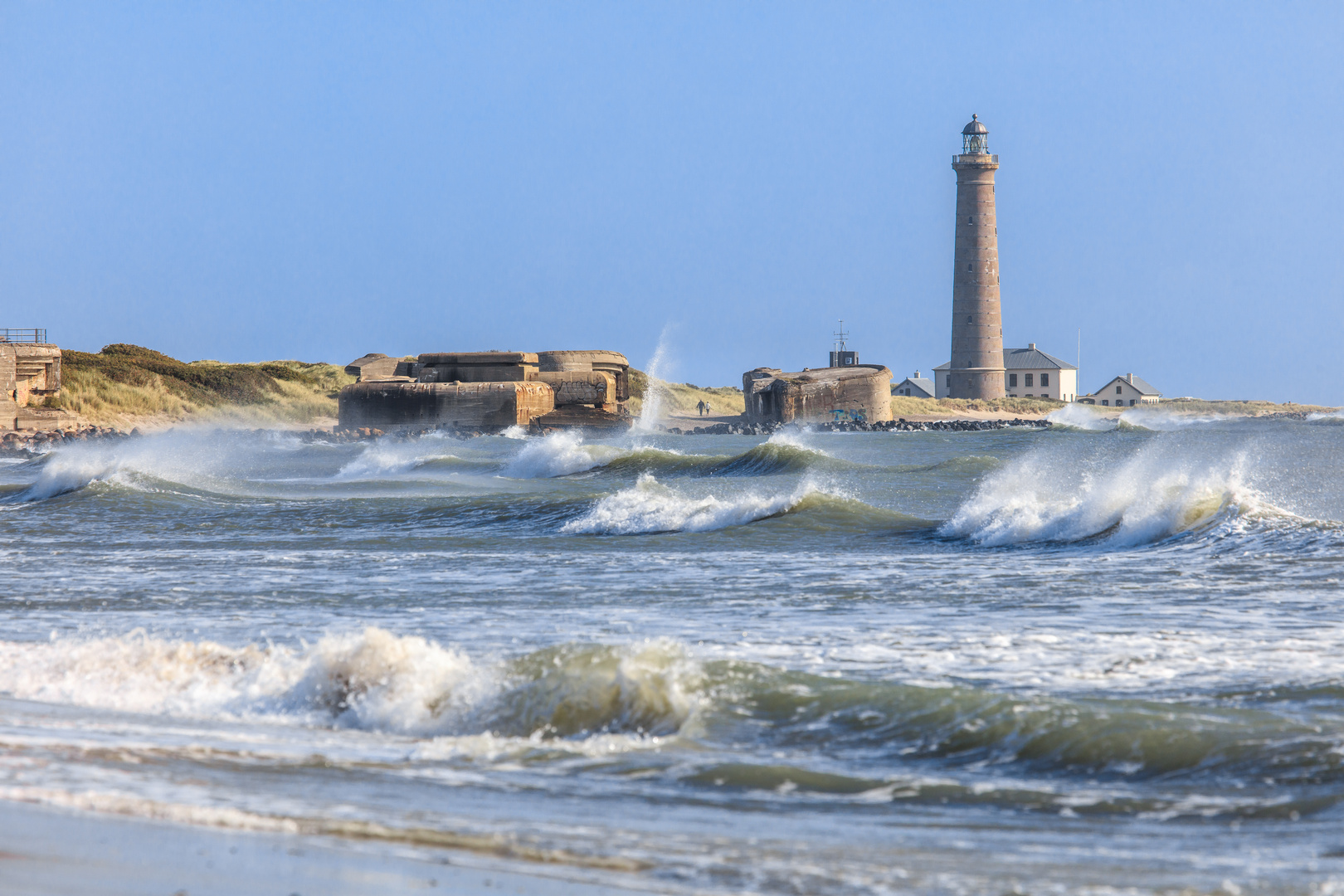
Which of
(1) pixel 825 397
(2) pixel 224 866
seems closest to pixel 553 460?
(2) pixel 224 866

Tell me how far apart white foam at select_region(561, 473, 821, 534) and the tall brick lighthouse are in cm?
4429

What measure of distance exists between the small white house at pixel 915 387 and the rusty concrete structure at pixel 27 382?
5016 cm

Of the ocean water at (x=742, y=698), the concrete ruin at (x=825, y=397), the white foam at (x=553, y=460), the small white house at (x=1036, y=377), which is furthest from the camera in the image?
the small white house at (x=1036, y=377)

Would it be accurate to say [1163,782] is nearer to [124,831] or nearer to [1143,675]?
[1143,675]

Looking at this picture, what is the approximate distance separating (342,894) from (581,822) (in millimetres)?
865

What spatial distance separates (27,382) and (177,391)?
11.7 meters

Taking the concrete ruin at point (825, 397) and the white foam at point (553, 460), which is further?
the concrete ruin at point (825, 397)

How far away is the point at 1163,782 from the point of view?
12.9ft

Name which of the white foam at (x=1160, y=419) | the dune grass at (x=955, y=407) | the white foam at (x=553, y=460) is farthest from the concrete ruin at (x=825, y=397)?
the white foam at (x=553, y=460)

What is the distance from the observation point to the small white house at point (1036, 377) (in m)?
68.2

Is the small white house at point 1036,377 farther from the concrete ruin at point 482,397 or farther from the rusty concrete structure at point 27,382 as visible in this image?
the rusty concrete structure at point 27,382

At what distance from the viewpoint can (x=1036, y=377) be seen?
6888cm

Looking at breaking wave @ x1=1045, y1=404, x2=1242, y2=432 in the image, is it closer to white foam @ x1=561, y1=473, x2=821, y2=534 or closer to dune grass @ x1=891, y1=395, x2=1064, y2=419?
dune grass @ x1=891, y1=395, x2=1064, y2=419

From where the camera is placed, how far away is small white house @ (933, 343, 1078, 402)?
68.2 m
